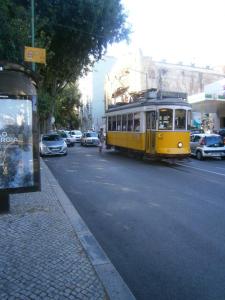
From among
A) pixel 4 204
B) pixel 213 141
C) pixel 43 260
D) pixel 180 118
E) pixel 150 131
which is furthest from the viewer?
pixel 213 141

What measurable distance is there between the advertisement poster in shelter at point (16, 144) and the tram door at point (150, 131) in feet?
40.2

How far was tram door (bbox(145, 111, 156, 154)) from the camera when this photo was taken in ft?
64.7

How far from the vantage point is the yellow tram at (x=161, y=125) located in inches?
760

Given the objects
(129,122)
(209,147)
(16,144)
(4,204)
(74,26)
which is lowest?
(4,204)

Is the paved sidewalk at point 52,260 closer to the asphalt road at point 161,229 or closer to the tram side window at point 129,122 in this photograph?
the asphalt road at point 161,229

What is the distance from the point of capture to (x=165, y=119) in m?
19.5

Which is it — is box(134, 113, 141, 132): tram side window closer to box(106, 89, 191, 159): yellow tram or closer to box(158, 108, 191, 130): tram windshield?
box(106, 89, 191, 159): yellow tram

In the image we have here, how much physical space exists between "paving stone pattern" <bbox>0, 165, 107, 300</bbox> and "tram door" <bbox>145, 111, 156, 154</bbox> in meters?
12.1

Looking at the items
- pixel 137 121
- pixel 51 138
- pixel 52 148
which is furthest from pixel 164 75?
pixel 137 121

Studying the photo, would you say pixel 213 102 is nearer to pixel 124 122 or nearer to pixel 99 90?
pixel 124 122

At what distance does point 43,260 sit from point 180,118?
15117 mm

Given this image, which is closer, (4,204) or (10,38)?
(4,204)

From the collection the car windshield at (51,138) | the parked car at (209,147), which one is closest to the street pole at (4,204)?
the parked car at (209,147)

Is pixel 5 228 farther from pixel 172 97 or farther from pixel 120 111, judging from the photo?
pixel 120 111
